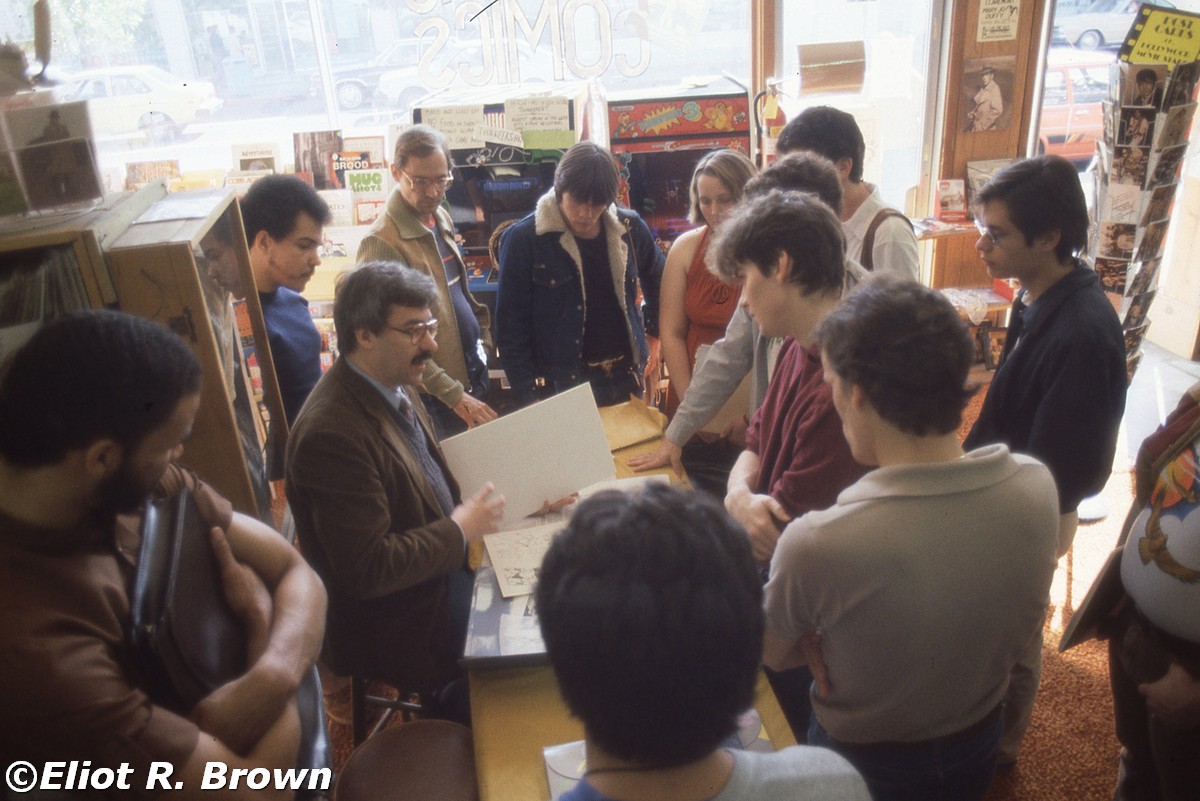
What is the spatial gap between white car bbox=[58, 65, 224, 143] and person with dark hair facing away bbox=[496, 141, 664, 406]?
9.83 feet

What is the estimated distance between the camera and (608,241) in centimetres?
314

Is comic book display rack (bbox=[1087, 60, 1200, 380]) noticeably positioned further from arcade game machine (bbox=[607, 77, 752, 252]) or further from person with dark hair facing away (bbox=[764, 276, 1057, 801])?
person with dark hair facing away (bbox=[764, 276, 1057, 801])

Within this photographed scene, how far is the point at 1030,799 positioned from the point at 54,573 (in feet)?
8.44

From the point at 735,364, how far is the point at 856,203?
2.80 ft

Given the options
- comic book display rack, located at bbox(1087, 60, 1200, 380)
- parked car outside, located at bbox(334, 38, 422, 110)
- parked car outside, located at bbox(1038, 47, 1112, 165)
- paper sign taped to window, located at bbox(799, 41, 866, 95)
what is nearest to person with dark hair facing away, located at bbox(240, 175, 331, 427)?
parked car outside, located at bbox(334, 38, 422, 110)

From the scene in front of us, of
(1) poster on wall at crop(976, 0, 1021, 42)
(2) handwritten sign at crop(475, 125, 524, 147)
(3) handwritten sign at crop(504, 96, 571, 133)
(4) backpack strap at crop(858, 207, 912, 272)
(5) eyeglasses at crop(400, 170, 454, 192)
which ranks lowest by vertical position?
(4) backpack strap at crop(858, 207, 912, 272)

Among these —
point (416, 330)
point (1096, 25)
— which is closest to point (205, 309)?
point (416, 330)

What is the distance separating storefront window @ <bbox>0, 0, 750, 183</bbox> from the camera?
4.69m

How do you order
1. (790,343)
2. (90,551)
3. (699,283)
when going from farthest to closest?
(699,283) < (790,343) < (90,551)

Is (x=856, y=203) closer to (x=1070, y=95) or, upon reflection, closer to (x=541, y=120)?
(x=541, y=120)

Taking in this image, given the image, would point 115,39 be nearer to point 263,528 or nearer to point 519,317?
point 519,317

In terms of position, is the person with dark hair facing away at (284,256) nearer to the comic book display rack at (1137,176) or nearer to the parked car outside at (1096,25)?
the comic book display rack at (1137,176)

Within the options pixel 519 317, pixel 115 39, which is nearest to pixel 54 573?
pixel 519 317

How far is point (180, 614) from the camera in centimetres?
124
